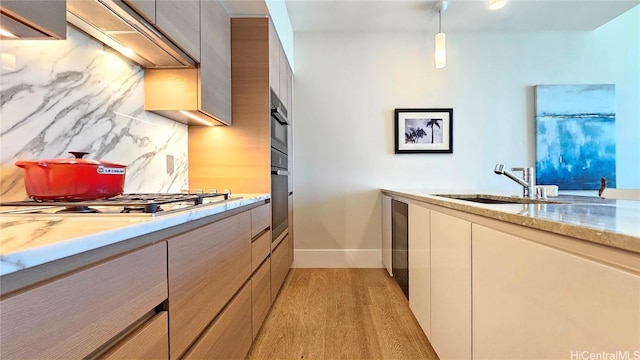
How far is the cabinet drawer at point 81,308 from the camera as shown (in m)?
0.42

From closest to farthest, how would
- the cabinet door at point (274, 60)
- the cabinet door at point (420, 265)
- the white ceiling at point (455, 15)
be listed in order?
1. the cabinet door at point (420, 265)
2. the cabinet door at point (274, 60)
3. the white ceiling at point (455, 15)

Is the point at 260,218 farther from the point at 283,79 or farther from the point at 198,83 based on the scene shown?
Answer: the point at 283,79

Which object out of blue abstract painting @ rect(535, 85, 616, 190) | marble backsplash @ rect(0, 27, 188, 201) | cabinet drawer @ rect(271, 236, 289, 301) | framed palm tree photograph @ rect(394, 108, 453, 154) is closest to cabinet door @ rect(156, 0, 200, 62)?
marble backsplash @ rect(0, 27, 188, 201)

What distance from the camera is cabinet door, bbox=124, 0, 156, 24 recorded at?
1.03 m

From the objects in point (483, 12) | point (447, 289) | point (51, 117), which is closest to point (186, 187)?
point (51, 117)

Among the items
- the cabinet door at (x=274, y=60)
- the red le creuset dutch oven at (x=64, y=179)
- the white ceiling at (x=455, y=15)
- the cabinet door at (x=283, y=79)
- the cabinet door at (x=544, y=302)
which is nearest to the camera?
the cabinet door at (x=544, y=302)

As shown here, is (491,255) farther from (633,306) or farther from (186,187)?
(186,187)

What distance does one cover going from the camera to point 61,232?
0.55 meters

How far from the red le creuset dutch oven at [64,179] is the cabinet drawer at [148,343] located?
547 mm

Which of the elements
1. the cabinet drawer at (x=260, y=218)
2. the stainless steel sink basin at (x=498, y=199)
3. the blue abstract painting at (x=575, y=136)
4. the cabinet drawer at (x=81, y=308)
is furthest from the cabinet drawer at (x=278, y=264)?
the blue abstract painting at (x=575, y=136)

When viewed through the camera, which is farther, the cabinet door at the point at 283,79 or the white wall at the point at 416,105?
the white wall at the point at 416,105

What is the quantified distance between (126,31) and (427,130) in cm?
284

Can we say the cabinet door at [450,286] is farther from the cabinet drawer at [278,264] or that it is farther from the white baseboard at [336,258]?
the white baseboard at [336,258]

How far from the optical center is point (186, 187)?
6.80 ft
